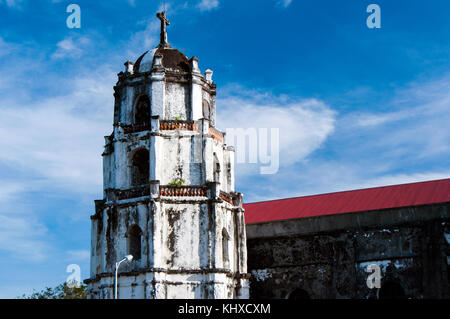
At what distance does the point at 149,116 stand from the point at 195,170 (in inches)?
139

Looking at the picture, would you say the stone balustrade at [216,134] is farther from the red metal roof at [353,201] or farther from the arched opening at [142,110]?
the red metal roof at [353,201]

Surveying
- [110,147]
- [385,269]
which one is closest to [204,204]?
[110,147]

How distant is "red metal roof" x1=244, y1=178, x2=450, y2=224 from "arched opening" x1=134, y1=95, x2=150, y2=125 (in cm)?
775

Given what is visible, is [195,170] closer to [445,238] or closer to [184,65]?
[184,65]

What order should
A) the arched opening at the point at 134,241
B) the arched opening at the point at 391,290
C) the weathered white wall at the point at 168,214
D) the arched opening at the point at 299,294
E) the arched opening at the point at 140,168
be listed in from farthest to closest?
the arched opening at the point at 299,294
the arched opening at the point at 140,168
the arched opening at the point at 391,290
the arched opening at the point at 134,241
the weathered white wall at the point at 168,214

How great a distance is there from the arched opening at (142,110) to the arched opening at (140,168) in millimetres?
1572

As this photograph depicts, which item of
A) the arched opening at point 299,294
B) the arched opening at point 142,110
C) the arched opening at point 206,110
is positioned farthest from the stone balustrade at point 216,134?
the arched opening at point 299,294

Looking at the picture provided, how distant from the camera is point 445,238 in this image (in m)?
27.1

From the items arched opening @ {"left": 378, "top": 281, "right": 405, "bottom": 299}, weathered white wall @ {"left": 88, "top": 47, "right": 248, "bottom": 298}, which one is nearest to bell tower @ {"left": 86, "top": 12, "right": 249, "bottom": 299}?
weathered white wall @ {"left": 88, "top": 47, "right": 248, "bottom": 298}

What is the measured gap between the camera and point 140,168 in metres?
29.2

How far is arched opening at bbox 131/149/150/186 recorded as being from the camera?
28.8 metres

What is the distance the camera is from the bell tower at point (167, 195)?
26328 mm

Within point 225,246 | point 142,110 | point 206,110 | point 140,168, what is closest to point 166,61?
point 142,110

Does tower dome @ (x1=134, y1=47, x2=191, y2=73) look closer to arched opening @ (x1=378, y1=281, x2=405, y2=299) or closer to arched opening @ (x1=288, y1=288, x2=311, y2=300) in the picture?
arched opening @ (x1=288, y1=288, x2=311, y2=300)
